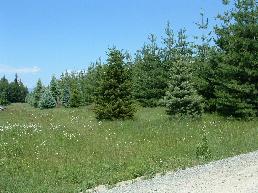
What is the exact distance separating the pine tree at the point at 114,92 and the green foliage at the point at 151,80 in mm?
12706

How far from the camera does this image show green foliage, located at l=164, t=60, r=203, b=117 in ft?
92.7

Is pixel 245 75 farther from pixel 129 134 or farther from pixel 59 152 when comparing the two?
pixel 59 152

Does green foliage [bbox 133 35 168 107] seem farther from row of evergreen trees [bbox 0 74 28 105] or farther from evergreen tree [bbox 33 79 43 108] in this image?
row of evergreen trees [bbox 0 74 28 105]

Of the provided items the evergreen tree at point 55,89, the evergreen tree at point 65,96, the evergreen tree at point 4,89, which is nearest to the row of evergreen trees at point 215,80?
the evergreen tree at point 65,96

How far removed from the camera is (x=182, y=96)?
28578mm

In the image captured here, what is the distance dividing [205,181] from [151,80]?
32329mm

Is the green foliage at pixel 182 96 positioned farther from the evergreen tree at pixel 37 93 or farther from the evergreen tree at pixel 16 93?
the evergreen tree at pixel 16 93

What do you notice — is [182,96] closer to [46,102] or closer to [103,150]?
[103,150]

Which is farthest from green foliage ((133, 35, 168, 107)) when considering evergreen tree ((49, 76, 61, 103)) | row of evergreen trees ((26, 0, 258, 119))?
evergreen tree ((49, 76, 61, 103))

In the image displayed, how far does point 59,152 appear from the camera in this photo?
58.9 ft

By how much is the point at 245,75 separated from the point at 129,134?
438 inches

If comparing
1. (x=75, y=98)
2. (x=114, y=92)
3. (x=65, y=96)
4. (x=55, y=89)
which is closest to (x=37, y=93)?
(x=55, y=89)

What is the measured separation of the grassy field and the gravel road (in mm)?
1017

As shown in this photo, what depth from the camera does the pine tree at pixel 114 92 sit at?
2936 cm
